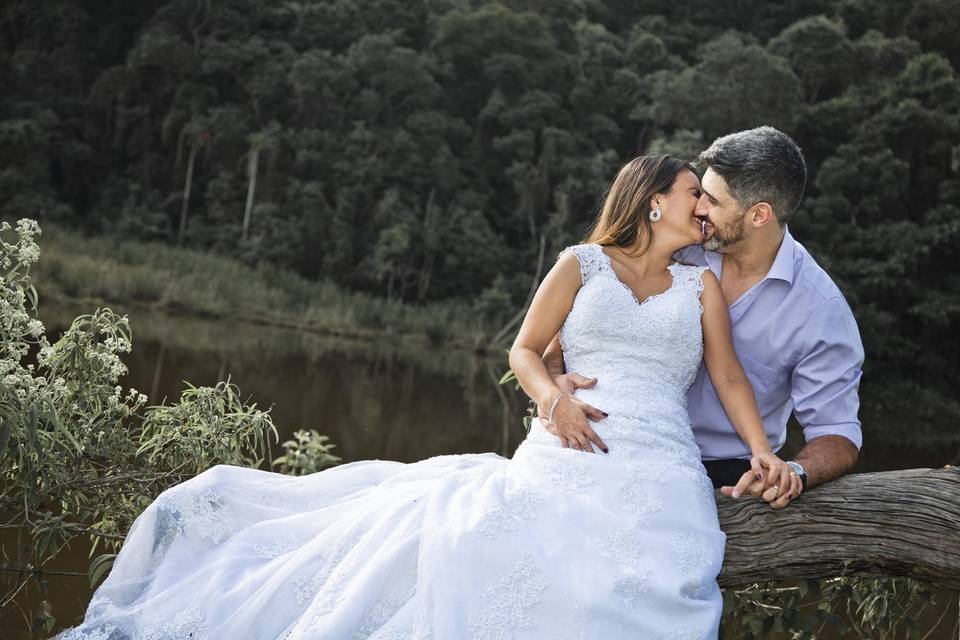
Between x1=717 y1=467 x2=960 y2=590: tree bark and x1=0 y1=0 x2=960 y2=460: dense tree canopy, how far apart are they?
17375mm

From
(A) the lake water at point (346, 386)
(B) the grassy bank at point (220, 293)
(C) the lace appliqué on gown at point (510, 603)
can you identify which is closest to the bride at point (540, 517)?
(C) the lace appliqué on gown at point (510, 603)

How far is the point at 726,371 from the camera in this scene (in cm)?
243

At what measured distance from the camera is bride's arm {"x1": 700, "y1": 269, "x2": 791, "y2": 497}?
7.70 ft

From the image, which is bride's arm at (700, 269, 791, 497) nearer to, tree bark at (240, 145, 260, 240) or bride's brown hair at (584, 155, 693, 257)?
bride's brown hair at (584, 155, 693, 257)

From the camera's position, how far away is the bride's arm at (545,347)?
226cm

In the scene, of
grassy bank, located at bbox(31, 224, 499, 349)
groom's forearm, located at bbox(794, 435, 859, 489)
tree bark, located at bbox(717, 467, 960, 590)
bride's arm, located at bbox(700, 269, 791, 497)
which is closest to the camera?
tree bark, located at bbox(717, 467, 960, 590)

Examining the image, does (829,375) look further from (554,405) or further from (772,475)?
(554,405)

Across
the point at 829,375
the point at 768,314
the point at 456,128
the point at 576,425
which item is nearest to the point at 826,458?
the point at 829,375

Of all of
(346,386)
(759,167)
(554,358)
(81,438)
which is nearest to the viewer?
(759,167)

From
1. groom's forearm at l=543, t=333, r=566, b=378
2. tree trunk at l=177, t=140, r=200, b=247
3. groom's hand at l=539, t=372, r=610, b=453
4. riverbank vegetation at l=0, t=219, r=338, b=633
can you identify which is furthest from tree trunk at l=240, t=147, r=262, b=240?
groom's hand at l=539, t=372, r=610, b=453

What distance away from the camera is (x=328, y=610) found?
2.04 meters

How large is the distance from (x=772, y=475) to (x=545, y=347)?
0.64 m

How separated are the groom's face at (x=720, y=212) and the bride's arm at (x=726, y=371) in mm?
101

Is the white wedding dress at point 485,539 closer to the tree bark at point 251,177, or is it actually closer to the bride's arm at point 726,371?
the bride's arm at point 726,371
